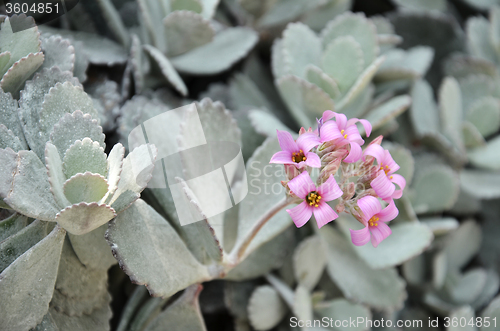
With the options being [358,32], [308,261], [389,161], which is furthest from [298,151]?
[358,32]

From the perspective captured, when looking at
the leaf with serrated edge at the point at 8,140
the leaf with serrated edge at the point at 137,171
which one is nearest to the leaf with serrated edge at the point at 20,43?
the leaf with serrated edge at the point at 8,140

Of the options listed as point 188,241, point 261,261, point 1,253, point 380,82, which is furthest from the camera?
point 380,82

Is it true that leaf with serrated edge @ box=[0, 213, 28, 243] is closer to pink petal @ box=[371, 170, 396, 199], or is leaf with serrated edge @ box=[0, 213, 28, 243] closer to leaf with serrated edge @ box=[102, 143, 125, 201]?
leaf with serrated edge @ box=[102, 143, 125, 201]

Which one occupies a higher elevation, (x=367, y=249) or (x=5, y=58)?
(x=5, y=58)

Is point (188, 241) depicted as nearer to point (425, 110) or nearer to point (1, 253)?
point (1, 253)

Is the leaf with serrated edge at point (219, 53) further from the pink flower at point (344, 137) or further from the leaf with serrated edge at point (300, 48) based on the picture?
the pink flower at point (344, 137)

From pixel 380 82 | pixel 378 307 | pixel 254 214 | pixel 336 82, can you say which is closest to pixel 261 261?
pixel 254 214

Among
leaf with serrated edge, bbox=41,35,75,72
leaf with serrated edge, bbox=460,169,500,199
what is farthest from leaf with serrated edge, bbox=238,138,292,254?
leaf with serrated edge, bbox=460,169,500,199
